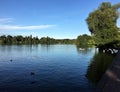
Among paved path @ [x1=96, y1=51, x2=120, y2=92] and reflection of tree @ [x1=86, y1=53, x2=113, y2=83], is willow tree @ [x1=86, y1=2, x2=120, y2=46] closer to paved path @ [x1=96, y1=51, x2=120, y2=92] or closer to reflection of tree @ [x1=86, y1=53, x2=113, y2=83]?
reflection of tree @ [x1=86, y1=53, x2=113, y2=83]

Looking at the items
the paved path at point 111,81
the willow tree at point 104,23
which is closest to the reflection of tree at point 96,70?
the paved path at point 111,81

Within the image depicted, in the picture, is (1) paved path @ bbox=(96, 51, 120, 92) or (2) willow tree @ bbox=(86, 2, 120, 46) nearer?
(1) paved path @ bbox=(96, 51, 120, 92)

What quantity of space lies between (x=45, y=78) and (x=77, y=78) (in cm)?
493

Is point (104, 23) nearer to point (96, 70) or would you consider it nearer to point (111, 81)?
point (96, 70)

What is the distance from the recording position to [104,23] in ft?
223

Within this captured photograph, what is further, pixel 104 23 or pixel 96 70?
pixel 104 23

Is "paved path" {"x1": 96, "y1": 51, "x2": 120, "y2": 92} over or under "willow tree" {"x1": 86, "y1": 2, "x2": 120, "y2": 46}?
under

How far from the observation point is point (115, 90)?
23.7 ft

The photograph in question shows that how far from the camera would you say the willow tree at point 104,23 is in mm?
66688

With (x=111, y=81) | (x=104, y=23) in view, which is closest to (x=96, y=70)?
(x=111, y=81)

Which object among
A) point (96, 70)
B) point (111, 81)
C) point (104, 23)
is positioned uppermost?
point (104, 23)

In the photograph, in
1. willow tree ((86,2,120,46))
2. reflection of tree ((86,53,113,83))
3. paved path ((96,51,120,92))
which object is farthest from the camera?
willow tree ((86,2,120,46))

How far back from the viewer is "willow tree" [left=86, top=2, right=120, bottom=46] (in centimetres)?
6669

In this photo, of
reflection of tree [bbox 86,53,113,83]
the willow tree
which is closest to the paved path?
reflection of tree [bbox 86,53,113,83]
